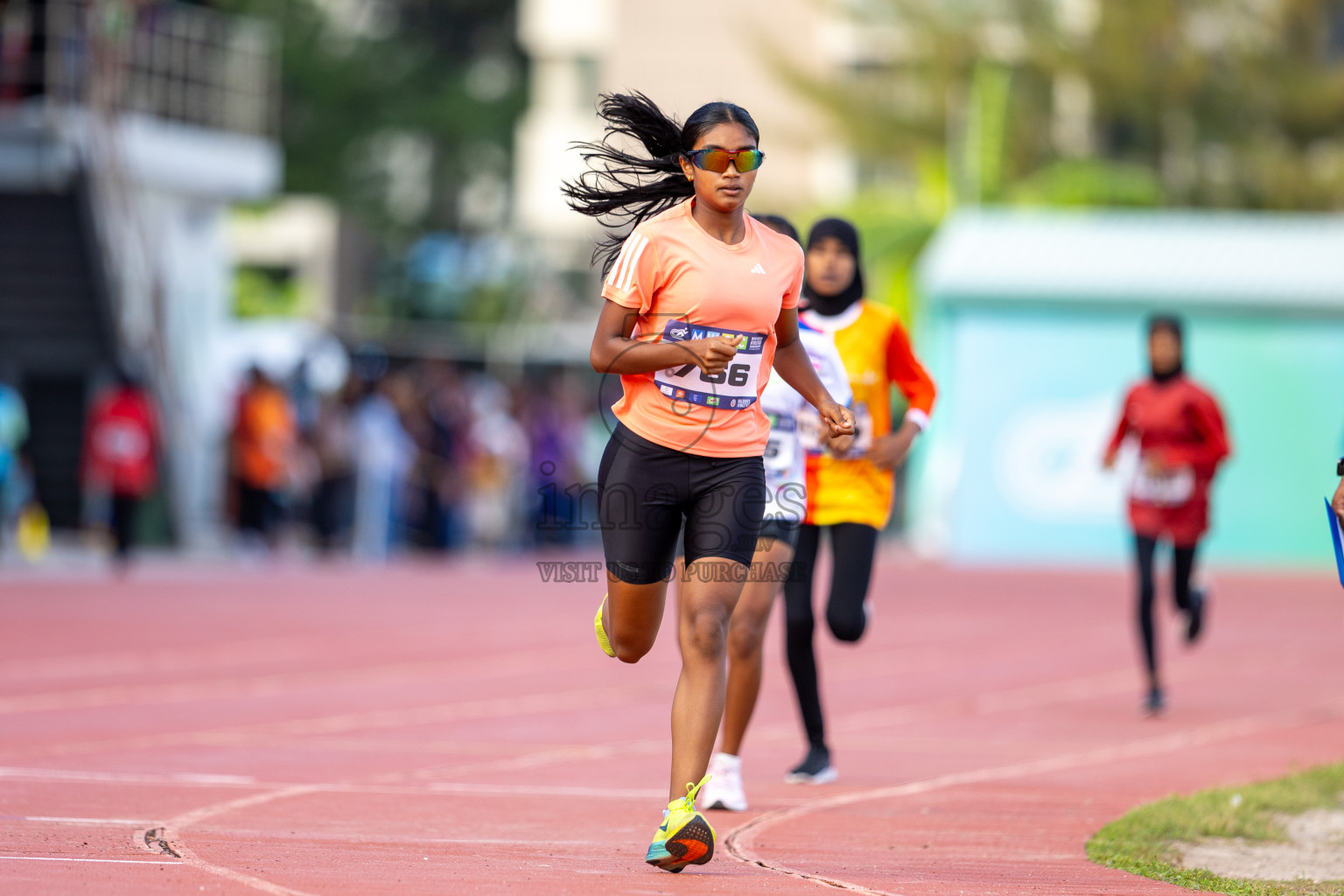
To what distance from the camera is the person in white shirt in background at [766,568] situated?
741cm

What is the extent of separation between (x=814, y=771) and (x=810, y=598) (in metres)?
0.71

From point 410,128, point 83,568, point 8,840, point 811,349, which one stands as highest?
point 410,128

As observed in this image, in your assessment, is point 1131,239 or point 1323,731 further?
point 1131,239

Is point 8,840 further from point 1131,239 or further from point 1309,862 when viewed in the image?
point 1131,239

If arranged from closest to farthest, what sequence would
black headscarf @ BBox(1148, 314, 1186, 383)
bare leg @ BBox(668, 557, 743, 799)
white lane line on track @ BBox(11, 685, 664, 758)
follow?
bare leg @ BBox(668, 557, 743, 799) < white lane line on track @ BBox(11, 685, 664, 758) < black headscarf @ BBox(1148, 314, 1186, 383)

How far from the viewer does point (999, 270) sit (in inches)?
1060

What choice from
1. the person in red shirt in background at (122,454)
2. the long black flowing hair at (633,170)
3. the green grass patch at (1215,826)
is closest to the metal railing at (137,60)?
the person in red shirt in background at (122,454)

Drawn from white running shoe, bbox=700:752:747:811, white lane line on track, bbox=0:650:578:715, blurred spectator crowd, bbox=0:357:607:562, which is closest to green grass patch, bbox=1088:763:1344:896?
white running shoe, bbox=700:752:747:811

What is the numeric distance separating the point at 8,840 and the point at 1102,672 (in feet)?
30.0

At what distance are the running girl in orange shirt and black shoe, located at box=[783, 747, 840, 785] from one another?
2.07 meters

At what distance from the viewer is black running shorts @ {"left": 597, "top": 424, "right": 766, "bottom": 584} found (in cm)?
609

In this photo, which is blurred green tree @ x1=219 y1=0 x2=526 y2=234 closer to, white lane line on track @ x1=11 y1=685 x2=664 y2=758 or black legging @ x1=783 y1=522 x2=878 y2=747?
white lane line on track @ x1=11 y1=685 x2=664 y2=758

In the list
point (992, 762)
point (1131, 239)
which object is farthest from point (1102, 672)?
point (1131, 239)

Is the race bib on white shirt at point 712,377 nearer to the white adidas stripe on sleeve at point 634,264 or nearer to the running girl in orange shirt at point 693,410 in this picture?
the running girl in orange shirt at point 693,410
